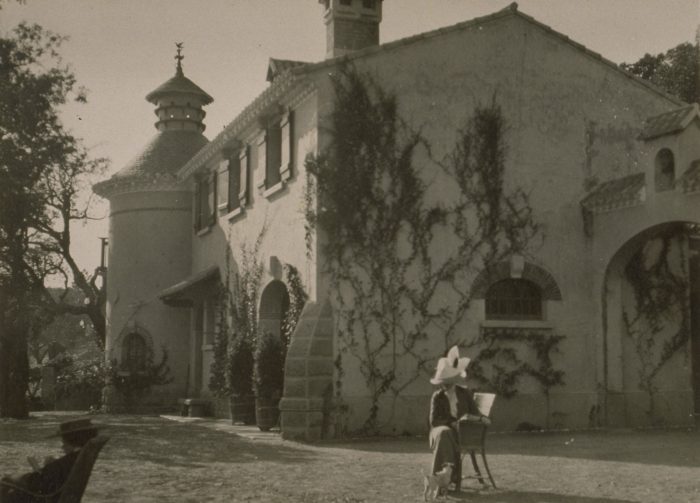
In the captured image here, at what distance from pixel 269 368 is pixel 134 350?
10339 mm

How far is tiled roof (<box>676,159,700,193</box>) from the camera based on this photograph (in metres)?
14.5

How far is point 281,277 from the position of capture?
17.7 m

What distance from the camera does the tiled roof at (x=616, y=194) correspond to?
15695 mm

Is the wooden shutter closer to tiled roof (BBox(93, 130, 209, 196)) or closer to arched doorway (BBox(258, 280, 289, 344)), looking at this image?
arched doorway (BBox(258, 280, 289, 344))

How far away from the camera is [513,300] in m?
16.7

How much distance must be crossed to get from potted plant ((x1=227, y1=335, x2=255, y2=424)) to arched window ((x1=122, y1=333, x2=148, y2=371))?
7.66m

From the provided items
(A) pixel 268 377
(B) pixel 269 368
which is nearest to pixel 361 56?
(B) pixel 269 368

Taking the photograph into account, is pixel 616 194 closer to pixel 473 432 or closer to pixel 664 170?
pixel 664 170

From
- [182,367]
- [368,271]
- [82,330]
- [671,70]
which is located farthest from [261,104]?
[82,330]

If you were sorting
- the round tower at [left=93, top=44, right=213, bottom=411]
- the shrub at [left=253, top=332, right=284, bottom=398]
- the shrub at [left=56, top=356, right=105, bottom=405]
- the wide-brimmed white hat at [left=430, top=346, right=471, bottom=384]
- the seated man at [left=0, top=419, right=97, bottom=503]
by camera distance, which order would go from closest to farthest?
the seated man at [left=0, top=419, right=97, bottom=503] → the wide-brimmed white hat at [left=430, top=346, right=471, bottom=384] → the shrub at [left=253, top=332, right=284, bottom=398] → the round tower at [left=93, top=44, right=213, bottom=411] → the shrub at [left=56, top=356, right=105, bottom=405]

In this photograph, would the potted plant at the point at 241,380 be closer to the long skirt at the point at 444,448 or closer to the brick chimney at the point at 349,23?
the brick chimney at the point at 349,23

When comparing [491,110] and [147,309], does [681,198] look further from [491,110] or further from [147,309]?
[147,309]

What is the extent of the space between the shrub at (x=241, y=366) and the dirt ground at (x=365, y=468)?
1.87 meters

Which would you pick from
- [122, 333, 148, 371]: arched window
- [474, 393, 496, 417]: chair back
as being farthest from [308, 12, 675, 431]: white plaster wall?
[122, 333, 148, 371]: arched window
